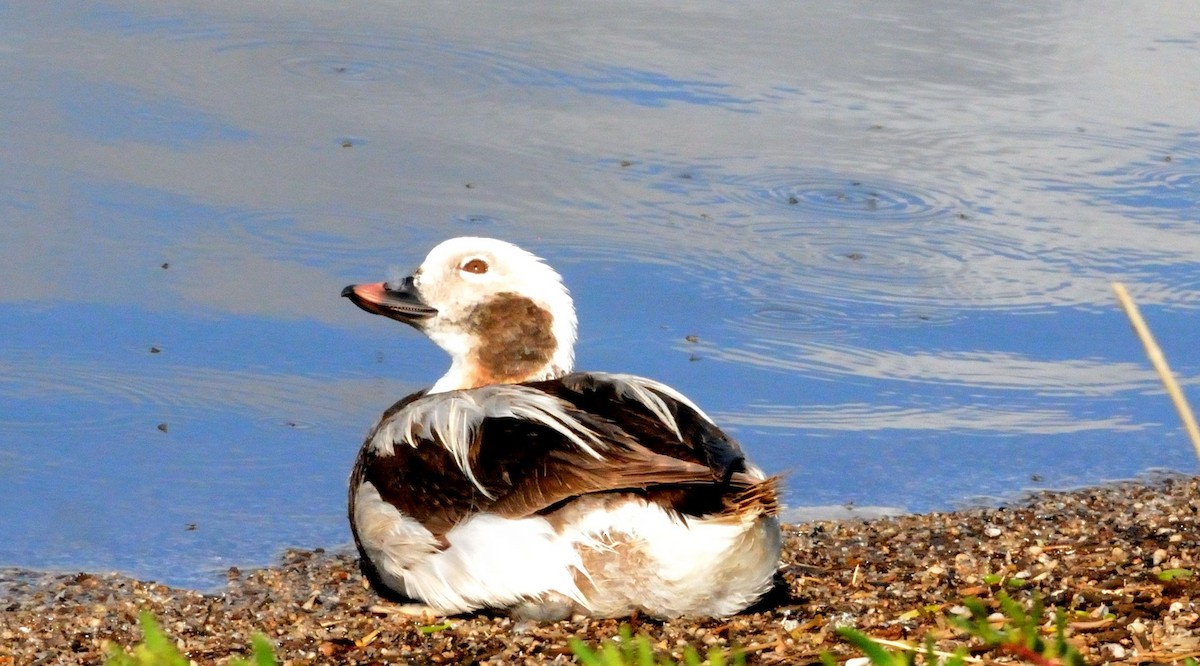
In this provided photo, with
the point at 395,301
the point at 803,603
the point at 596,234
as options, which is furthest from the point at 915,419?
the point at 803,603

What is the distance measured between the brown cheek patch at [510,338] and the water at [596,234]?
143 centimetres

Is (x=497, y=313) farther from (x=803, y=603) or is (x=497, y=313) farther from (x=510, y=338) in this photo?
(x=803, y=603)

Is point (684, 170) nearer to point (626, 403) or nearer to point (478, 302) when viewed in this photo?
point (478, 302)

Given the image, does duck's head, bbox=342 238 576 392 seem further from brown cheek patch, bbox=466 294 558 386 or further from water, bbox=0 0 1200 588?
water, bbox=0 0 1200 588

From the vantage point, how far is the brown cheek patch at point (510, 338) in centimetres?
649

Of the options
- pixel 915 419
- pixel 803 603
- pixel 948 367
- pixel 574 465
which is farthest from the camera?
pixel 948 367

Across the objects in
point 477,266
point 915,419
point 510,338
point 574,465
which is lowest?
point 574,465

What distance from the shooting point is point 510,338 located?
21.4ft

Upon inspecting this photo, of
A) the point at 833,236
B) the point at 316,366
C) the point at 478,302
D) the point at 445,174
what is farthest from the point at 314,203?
the point at 478,302

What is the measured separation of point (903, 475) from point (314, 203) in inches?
202

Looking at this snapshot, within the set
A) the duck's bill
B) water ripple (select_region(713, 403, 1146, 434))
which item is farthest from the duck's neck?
water ripple (select_region(713, 403, 1146, 434))

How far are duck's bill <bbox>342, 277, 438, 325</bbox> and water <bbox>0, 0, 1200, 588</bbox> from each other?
1.28 meters

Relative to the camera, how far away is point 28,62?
14281 millimetres

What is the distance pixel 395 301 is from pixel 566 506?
1736 mm
